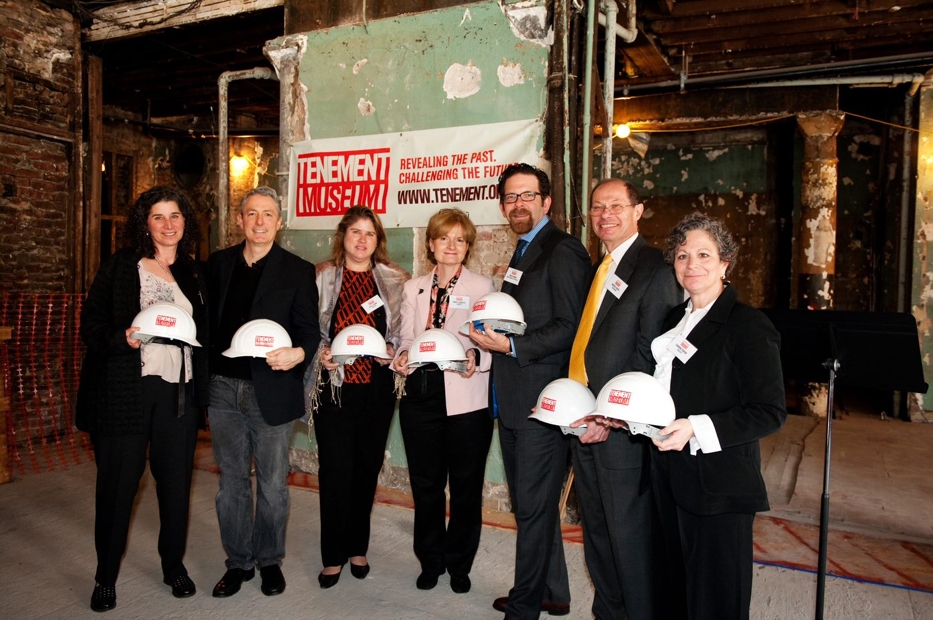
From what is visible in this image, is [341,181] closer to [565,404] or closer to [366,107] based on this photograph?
[366,107]

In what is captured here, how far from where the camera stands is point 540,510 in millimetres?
2793

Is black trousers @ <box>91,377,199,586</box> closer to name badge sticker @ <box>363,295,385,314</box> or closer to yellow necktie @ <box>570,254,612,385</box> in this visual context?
name badge sticker @ <box>363,295,385,314</box>

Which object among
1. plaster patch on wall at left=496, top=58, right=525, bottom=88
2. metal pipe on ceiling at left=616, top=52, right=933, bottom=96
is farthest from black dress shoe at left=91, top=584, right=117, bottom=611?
metal pipe on ceiling at left=616, top=52, right=933, bottom=96

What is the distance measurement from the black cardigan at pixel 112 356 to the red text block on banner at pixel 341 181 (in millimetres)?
2027

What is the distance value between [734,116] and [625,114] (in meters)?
1.26

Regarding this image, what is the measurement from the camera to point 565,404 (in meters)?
2.47

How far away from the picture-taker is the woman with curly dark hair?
296 centimetres

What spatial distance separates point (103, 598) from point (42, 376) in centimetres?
376

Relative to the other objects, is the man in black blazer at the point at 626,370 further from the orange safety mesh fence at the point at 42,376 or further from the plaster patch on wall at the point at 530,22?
the orange safety mesh fence at the point at 42,376

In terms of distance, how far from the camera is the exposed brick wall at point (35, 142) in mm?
5742

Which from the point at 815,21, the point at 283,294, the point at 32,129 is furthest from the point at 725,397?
the point at 32,129

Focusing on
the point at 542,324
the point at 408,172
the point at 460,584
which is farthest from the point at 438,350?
the point at 408,172

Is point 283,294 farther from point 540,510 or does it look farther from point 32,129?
point 32,129

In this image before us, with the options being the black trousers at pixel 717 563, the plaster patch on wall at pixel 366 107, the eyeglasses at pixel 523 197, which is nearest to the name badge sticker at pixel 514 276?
the eyeglasses at pixel 523 197
